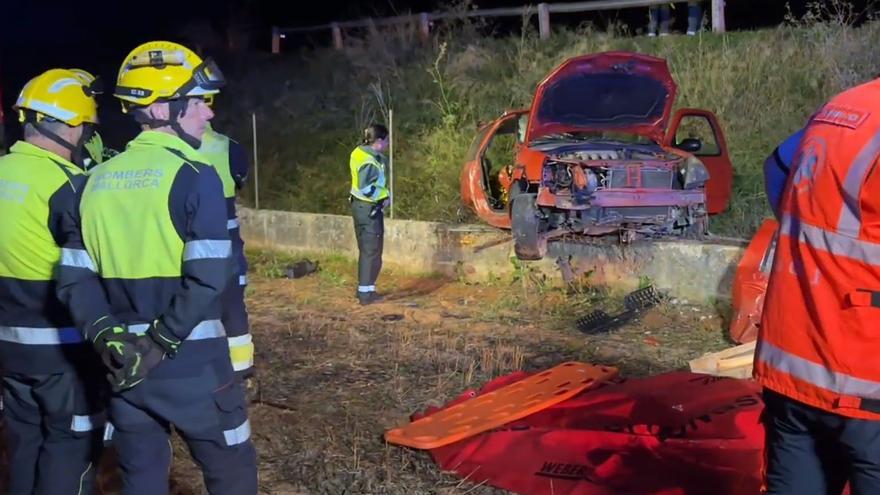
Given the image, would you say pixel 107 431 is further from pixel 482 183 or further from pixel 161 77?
pixel 482 183

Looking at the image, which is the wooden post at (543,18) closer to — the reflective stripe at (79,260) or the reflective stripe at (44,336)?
the reflective stripe at (44,336)

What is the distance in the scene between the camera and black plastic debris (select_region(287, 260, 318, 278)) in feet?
31.4

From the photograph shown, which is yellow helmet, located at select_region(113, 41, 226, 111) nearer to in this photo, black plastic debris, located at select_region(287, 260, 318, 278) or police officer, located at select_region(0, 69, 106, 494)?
police officer, located at select_region(0, 69, 106, 494)

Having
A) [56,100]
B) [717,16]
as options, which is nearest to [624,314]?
[56,100]

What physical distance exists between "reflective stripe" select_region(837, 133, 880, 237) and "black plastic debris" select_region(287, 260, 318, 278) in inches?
311

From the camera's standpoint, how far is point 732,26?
15.7 meters

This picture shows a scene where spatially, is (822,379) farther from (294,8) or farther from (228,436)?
(294,8)

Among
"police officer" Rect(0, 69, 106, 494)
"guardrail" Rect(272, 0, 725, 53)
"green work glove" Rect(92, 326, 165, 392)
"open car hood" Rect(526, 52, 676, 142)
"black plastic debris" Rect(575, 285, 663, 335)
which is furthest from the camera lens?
"guardrail" Rect(272, 0, 725, 53)

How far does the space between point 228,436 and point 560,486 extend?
5.61 ft

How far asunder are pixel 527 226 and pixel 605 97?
151cm

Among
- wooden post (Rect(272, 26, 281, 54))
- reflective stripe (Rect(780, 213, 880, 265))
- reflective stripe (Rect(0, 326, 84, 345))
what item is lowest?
Result: reflective stripe (Rect(0, 326, 84, 345))

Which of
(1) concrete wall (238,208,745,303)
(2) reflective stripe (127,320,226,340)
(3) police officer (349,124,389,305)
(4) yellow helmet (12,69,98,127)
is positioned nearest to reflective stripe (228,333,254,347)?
(4) yellow helmet (12,69,98,127)

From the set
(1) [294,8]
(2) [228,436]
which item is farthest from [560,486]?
(1) [294,8]

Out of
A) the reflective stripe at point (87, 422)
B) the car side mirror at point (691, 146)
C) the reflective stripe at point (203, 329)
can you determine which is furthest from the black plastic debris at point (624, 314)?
the reflective stripe at point (203, 329)
